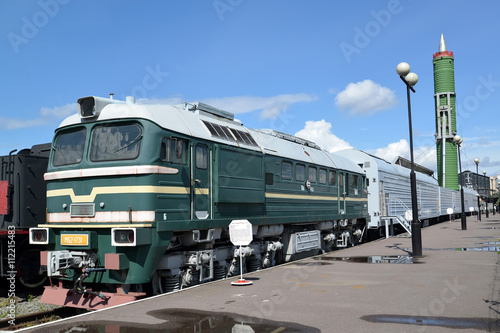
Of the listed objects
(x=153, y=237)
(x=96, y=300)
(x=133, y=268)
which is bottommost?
(x=96, y=300)

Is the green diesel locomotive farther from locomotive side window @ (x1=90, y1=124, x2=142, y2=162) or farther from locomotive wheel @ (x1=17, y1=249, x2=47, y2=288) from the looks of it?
locomotive wheel @ (x1=17, y1=249, x2=47, y2=288)

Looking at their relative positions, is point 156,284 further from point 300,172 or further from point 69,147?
point 300,172

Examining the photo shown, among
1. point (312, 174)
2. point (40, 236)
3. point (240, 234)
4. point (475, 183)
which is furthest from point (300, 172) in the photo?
point (475, 183)

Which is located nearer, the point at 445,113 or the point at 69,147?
the point at 69,147

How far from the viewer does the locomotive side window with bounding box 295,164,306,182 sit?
14.4 meters

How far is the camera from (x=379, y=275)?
35.1 ft

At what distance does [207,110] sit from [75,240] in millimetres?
4408

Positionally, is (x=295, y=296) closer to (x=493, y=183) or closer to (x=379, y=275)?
(x=379, y=275)

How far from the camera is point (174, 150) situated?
9.10m

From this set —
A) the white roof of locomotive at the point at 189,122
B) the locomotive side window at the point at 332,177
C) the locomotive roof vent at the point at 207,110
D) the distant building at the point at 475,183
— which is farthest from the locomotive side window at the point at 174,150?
the distant building at the point at 475,183

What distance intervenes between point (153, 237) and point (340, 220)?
445 inches

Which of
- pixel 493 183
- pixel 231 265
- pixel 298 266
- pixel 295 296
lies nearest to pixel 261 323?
pixel 295 296

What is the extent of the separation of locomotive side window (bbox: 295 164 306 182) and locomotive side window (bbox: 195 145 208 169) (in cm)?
499

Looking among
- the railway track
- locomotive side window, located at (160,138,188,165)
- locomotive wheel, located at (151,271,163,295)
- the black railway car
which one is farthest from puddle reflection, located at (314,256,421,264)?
the black railway car
